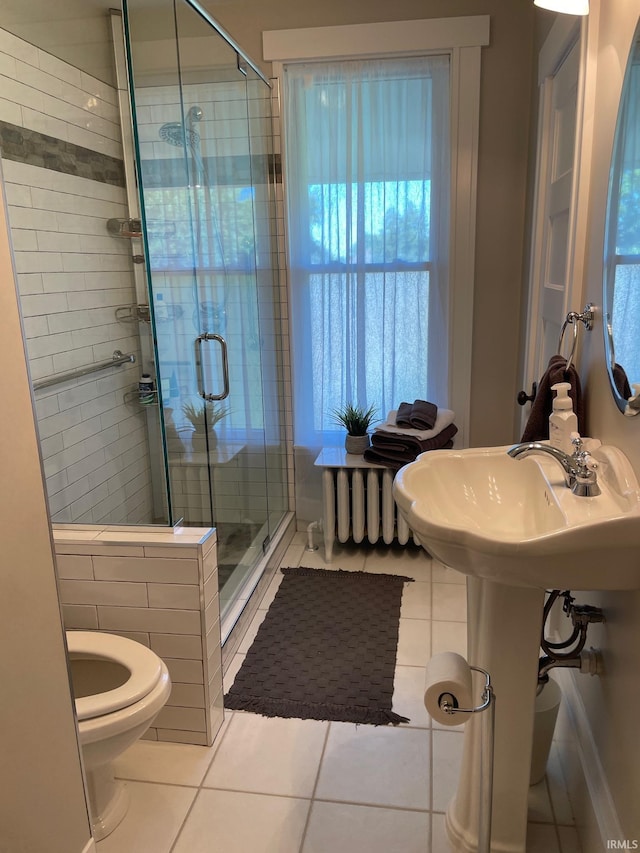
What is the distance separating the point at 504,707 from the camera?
1479 millimetres

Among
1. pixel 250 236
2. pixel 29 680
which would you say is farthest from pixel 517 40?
pixel 29 680

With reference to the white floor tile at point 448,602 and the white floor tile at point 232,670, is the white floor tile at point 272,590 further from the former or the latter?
the white floor tile at point 448,602

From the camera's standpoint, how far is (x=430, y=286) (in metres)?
3.15

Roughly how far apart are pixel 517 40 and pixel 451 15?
312 mm

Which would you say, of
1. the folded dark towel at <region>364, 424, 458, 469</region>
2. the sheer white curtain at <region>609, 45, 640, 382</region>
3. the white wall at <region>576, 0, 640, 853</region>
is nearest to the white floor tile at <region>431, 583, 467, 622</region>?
the folded dark towel at <region>364, 424, 458, 469</region>

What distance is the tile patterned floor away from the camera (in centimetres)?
165

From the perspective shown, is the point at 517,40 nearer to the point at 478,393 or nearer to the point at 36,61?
the point at 478,393

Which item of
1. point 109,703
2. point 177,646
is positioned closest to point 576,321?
point 177,646

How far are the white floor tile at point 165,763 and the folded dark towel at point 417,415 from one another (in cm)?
160

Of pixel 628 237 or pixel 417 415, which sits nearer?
pixel 628 237

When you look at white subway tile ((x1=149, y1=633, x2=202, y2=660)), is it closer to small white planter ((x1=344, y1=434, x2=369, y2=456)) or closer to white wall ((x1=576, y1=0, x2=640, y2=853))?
white wall ((x1=576, y1=0, x2=640, y2=853))

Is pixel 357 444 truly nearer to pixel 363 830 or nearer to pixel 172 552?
pixel 172 552

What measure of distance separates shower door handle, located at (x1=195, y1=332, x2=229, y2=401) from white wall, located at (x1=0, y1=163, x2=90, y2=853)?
1222 mm

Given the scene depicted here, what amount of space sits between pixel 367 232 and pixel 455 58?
2.74ft
